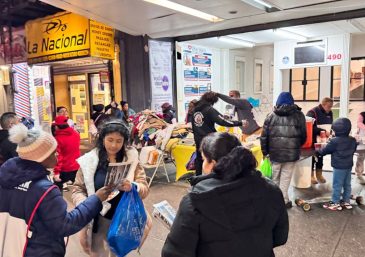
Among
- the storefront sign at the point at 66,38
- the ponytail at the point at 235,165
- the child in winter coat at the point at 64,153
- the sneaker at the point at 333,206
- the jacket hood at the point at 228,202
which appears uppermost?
the storefront sign at the point at 66,38

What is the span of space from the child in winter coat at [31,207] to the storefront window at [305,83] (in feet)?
33.6

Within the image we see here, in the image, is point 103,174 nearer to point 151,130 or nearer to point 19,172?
point 19,172

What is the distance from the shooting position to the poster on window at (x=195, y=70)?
859 centimetres

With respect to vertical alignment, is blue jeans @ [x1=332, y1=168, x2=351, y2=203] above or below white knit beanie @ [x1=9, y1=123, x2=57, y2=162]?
below

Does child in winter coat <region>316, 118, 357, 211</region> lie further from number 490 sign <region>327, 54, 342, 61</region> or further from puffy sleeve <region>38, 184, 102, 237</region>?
number 490 sign <region>327, 54, 342, 61</region>

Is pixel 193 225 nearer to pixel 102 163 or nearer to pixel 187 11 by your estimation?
pixel 102 163

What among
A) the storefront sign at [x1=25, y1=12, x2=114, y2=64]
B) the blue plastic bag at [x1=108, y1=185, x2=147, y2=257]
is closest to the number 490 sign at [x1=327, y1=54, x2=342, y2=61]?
the storefront sign at [x1=25, y1=12, x2=114, y2=64]

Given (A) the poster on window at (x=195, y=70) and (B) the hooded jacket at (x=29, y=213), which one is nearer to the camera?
(B) the hooded jacket at (x=29, y=213)

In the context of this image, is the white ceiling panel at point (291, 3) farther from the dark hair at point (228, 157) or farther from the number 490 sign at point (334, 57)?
the dark hair at point (228, 157)

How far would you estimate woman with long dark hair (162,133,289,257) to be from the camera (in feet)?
4.31

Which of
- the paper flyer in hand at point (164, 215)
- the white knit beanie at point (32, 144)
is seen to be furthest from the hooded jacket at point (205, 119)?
the white knit beanie at point (32, 144)

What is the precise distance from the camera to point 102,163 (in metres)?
2.22

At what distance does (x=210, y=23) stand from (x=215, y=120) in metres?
2.53

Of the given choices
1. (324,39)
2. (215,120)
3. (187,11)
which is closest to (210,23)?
(187,11)
